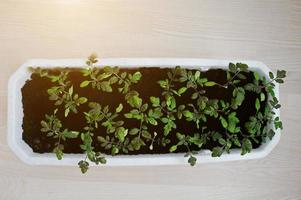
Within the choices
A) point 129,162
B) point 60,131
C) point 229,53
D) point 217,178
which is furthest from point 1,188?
point 229,53

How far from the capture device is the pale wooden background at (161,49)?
3.87 ft

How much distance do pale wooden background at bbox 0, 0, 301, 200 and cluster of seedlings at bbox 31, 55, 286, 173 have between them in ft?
0.55

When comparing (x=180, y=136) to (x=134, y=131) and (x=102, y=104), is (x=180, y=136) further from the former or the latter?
(x=102, y=104)

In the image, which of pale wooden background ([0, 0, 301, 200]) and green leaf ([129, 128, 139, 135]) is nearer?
green leaf ([129, 128, 139, 135])

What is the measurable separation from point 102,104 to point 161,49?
31 cm

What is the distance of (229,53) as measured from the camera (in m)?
1.24

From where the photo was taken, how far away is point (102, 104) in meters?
1.06

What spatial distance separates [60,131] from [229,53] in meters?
0.64

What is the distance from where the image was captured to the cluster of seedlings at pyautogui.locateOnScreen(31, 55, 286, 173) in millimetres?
994

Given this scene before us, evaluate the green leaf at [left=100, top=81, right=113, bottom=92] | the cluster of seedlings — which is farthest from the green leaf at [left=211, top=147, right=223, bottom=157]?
the green leaf at [left=100, top=81, right=113, bottom=92]

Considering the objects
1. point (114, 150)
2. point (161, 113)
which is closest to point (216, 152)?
point (161, 113)

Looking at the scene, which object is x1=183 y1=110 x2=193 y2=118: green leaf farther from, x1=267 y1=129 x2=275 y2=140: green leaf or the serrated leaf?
x1=267 y1=129 x2=275 y2=140: green leaf

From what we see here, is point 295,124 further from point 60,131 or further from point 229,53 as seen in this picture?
point 60,131

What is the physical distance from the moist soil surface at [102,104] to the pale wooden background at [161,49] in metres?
0.15
